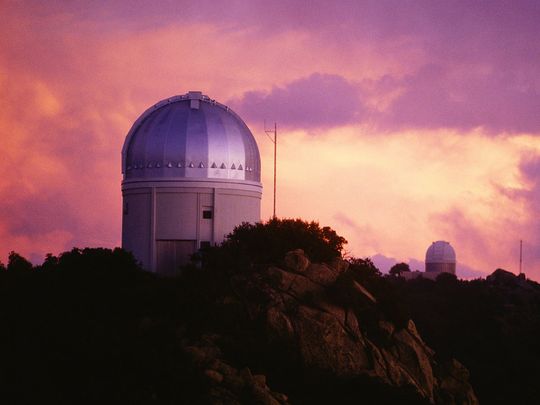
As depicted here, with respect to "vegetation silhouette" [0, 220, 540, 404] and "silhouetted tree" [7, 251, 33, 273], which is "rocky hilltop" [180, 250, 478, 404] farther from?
"silhouetted tree" [7, 251, 33, 273]

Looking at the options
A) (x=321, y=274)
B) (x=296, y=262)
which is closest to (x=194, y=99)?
(x=296, y=262)

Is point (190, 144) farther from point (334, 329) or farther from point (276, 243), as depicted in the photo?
point (334, 329)

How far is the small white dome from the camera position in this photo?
9762cm

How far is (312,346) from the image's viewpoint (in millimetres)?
35438

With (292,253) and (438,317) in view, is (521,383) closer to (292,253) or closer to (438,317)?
(438,317)

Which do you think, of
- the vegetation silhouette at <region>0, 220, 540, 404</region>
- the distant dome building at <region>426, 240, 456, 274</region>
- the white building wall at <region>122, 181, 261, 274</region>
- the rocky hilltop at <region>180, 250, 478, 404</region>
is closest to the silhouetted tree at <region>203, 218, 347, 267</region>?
the vegetation silhouette at <region>0, 220, 540, 404</region>

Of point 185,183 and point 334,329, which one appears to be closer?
point 334,329

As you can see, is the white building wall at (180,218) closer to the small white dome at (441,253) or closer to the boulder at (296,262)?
the boulder at (296,262)

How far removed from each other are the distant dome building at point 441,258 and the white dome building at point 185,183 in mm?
53253

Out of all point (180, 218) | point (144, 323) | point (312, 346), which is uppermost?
point (180, 218)

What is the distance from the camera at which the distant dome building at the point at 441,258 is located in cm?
9762

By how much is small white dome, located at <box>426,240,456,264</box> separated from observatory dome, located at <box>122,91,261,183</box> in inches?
2074

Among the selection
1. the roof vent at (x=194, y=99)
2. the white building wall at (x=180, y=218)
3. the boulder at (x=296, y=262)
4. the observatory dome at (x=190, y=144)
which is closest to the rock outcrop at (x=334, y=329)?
the boulder at (x=296, y=262)

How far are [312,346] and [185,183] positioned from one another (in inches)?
558
